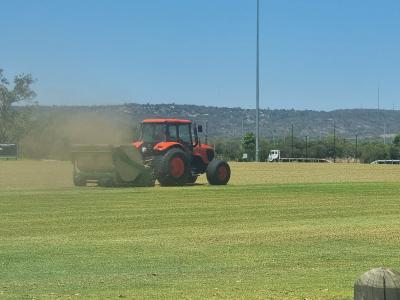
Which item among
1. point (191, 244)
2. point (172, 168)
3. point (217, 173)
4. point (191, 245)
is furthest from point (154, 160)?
point (191, 245)

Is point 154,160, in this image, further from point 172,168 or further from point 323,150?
point 323,150

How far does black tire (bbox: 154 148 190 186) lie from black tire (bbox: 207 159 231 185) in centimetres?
107

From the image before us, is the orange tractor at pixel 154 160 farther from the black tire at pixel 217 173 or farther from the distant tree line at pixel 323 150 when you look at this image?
the distant tree line at pixel 323 150

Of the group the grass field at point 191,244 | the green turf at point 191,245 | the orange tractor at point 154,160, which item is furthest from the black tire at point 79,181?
the green turf at point 191,245

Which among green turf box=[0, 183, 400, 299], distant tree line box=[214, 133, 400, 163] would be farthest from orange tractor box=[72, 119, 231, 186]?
distant tree line box=[214, 133, 400, 163]

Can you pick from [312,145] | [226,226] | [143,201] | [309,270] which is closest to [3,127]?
[312,145]

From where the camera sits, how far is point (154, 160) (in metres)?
32.5

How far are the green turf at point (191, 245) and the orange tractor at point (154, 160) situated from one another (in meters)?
5.06

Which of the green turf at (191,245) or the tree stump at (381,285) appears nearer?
the tree stump at (381,285)

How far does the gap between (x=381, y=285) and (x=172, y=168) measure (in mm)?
26760

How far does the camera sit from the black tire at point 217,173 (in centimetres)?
3359

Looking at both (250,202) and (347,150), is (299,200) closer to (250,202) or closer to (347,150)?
(250,202)

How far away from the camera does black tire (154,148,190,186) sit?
105 feet

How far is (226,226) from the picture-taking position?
17.5m
